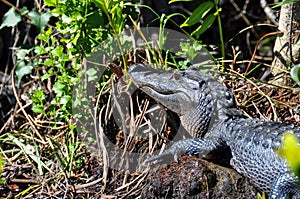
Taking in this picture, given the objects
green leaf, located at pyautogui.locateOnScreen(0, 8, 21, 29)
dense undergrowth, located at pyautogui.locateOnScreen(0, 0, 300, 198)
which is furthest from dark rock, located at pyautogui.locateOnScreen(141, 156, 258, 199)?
green leaf, located at pyautogui.locateOnScreen(0, 8, 21, 29)

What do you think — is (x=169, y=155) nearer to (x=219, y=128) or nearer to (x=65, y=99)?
(x=219, y=128)

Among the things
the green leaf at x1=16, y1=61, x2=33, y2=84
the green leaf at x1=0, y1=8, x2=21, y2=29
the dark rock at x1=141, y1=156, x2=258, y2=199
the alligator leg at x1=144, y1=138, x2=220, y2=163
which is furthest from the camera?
the green leaf at x1=0, y1=8, x2=21, y2=29

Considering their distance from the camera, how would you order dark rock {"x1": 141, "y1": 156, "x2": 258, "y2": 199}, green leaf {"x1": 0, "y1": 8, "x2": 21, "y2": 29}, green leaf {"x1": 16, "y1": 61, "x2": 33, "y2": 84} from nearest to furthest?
1. dark rock {"x1": 141, "y1": 156, "x2": 258, "y2": 199}
2. green leaf {"x1": 16, "y1": 61, "x2": 33, "y2": 84}
3. green leaf {"x1": 0, "y1": 8, "x2": 21, "y2": 29}

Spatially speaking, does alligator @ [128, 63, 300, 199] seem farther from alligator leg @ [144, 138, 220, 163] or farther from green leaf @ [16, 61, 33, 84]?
green leaf @ [16, 61, 33, 84]

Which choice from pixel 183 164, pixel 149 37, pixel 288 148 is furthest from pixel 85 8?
pixel 288 148

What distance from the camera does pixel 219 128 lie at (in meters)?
2.71

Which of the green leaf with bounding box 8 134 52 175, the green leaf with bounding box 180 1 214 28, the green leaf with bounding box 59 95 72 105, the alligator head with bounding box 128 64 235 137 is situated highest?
the green leaf with bounding box 180 1 214 28

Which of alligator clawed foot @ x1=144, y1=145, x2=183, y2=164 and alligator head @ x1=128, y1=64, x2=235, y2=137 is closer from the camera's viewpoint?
alligator clawed foot @ x1=144, y1=145, x2=183, y2=164

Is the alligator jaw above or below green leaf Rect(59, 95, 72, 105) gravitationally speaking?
above

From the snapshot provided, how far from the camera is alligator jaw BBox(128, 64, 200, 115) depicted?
2879 mm

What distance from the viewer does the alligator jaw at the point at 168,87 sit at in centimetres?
288

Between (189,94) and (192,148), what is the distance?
0.44 meters

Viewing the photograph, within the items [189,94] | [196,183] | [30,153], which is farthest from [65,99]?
[196,183]

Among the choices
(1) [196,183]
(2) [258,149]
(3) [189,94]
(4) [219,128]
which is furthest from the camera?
(3) [189,94]
